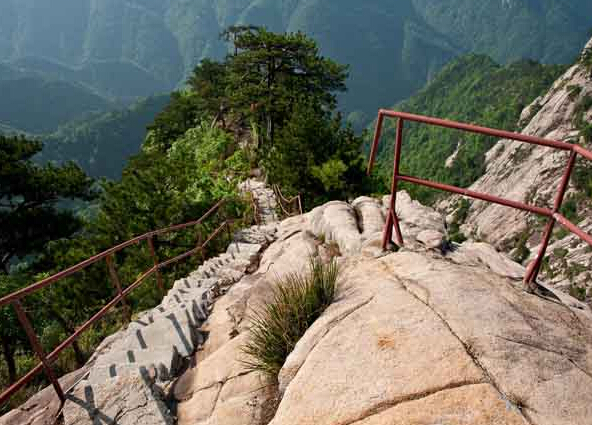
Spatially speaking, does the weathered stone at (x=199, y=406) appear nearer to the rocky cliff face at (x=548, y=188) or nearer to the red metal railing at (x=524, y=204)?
the red metal railing at (x=524, y=204)

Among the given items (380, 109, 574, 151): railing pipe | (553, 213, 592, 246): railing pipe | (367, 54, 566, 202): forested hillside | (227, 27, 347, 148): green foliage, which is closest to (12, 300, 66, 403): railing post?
(380, 109, 574, 151): railing pipe

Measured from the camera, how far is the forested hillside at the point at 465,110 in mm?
103062

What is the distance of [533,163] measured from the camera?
212 feet

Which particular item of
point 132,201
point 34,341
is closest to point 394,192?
point 34,341

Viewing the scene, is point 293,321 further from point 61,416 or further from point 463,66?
point 463,66

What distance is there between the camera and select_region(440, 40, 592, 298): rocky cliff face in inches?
1959

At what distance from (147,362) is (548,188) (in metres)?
65.6

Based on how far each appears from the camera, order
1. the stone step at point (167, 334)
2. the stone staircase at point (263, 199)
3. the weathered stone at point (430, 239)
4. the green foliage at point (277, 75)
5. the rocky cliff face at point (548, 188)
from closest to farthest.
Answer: the stone step at point (167, 334), the weathered stone at point (430, 239), the stone staircase at point (263, 199), the green foliage at point (277, 75), the rocky cliff face at point (548, 188)

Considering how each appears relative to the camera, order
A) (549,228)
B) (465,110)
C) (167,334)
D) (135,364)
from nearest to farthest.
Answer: (549,228), (135,364), (167,334), (465,110)

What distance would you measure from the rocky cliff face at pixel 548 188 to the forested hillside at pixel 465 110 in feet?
42.4

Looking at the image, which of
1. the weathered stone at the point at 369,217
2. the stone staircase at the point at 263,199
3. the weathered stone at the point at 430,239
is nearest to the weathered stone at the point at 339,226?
the weathered stone at the point at 369,217

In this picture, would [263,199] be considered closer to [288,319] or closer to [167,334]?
[167,334]

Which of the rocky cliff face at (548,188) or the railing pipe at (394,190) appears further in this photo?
the rocky cliff face at (548,188)

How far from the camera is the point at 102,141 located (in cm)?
15550
